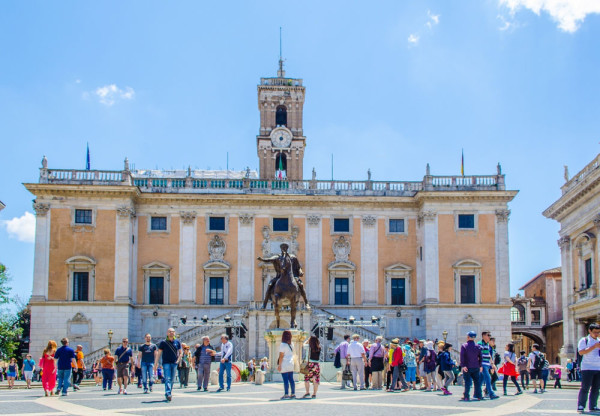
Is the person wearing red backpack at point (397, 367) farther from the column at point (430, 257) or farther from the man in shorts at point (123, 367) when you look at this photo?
the column at point (430, 257)

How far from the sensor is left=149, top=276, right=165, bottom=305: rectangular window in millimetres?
50719

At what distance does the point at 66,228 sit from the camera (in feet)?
163

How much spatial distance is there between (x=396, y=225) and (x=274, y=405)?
118 feet

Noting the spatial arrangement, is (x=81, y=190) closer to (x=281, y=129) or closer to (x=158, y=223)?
(x=158, y=223)

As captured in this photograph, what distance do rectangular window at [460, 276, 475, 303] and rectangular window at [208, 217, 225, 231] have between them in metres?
15.1

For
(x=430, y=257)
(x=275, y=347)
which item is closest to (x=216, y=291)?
(x=430, y=257)

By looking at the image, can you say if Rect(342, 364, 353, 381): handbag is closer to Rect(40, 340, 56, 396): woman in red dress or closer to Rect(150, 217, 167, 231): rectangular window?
Rect(40, 340, 56, 396): woman in red dress

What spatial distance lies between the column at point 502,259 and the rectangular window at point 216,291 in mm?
16898

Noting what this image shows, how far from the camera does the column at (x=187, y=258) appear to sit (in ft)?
166

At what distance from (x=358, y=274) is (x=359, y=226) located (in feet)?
9.94

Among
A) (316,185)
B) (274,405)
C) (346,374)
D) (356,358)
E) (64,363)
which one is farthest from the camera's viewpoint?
(316,185)

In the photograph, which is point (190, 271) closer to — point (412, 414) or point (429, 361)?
point (429, 361)

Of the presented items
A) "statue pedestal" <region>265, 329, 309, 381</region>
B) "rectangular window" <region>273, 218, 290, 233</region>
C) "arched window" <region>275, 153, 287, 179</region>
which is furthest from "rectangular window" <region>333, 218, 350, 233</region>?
"statue pedestal" <region>265, 329, 309, 381</region>

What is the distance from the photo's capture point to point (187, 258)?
168ft
